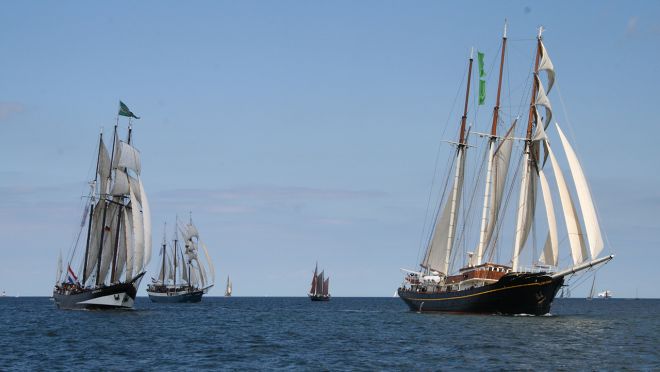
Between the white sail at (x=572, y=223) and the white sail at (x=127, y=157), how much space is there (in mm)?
49516

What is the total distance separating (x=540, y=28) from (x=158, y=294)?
11827 centimetres

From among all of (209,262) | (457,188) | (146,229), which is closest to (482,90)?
(457,188)

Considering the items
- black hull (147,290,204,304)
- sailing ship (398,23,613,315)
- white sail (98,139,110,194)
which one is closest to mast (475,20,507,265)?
sailing ship (398,23,613,315)

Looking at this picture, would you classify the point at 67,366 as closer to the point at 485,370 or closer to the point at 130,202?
the point at 485,370

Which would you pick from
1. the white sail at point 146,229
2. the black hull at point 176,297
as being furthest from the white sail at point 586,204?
the black hull at point 176,297

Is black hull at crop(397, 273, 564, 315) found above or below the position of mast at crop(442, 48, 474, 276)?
below

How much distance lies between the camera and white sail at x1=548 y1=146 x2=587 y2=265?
266ft

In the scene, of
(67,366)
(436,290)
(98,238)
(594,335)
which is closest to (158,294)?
(98,238)

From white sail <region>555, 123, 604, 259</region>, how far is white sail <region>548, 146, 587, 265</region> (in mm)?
2150

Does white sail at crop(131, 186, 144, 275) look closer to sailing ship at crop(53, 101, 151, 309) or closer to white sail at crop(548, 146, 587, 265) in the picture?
sailing ship at crop(53, 101, 151, 309)

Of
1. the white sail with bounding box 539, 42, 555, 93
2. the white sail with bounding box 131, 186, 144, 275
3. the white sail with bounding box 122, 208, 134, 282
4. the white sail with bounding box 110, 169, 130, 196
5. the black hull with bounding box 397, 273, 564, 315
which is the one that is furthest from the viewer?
the white sail with bounding box 110, 169, 130, 196

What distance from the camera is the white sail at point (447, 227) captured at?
331 ft

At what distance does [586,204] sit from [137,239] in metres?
48.4

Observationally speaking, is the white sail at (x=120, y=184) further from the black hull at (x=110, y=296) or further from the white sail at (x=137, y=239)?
the black hull at (x=110, y=296)
